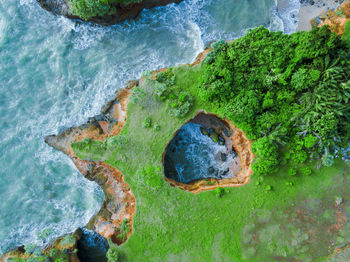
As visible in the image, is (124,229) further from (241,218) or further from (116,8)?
(116,8)

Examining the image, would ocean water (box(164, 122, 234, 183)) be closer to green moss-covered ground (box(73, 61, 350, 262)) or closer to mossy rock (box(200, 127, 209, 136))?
mossy rock (box(200, 127, 209, 136))

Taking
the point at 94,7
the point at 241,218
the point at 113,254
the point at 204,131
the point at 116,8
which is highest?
the point at 94,7

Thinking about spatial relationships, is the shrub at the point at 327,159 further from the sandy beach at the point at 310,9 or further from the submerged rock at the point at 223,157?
the sandy beach at the point at 310,9

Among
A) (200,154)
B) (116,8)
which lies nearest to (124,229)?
(200,154)

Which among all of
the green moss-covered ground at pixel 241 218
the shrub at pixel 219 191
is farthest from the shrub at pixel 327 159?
the shrub at pixel 219 191

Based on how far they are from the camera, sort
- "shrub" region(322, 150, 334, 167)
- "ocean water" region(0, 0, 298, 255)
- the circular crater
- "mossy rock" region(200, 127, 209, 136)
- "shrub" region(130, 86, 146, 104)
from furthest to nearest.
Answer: "ocean water" region(0, 0, 298, 255) → "mossy rock" region(200, 127, 209, 136) → the circular crater → "shrub" region(130, 86, 146, 104) → "shrub" region(322, 150, 334, 167)

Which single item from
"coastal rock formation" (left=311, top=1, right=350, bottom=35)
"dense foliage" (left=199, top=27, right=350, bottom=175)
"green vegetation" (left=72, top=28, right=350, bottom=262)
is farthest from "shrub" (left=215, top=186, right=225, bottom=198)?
"coastal rock formation" (left=311, top=1, right=350, bottom=35)
